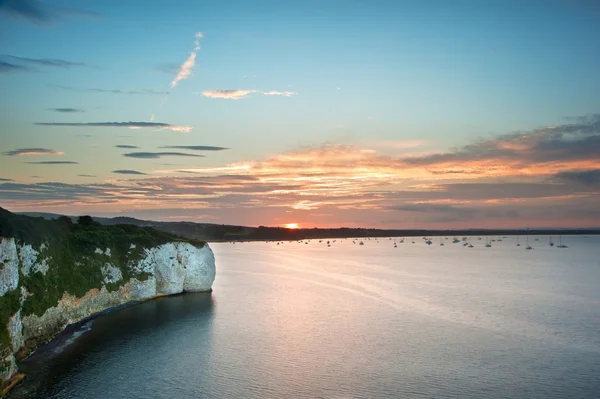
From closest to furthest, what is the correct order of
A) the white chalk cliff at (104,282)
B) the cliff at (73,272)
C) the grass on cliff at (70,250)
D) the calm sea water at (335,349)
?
Answer: the calm sea water at (335,349), the white chalk cliff at (104,282), the cliff at (73,272), the grass on cliff at (70,250)

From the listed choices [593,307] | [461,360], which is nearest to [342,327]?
[461,360]

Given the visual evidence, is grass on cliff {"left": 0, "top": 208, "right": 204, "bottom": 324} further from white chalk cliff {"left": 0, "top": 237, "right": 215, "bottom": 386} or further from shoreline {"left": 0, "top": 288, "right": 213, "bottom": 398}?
shoreline {"left": 0, "top": 288, "right": 213, "bottom": 398}

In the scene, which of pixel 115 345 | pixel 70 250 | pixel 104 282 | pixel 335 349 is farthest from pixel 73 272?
pixel 335 349

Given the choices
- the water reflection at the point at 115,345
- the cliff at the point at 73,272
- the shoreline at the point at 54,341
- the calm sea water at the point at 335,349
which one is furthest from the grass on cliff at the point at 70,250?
the calm sea water at the point at 335,349

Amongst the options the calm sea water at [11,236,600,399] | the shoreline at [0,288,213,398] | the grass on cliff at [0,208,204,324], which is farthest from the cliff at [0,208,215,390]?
the calm sea water at [11,236,600,399]

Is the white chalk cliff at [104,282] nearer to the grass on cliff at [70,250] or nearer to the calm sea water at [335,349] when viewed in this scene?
the grass on cliff at [70,250]

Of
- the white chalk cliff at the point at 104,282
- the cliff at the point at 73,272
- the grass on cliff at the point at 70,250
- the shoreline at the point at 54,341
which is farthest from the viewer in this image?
the grass on cliff at the point at 70,250

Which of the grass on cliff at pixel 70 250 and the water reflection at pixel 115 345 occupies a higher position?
the grass on cliff at pixel 70 250

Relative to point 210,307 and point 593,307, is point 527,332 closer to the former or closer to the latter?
point 593,307
